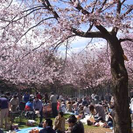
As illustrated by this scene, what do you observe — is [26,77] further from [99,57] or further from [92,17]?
[92,17]

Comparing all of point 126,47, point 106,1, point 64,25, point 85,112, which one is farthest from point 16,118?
point 126,47

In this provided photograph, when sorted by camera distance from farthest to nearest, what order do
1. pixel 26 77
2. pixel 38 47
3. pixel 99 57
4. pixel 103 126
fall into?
pixel 99 57
pixel 26 77
pixel 103 126
pixel 38 47

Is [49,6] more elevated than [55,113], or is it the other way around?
[49,6]

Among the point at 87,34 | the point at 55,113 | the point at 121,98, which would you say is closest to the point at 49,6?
the point at 87,34

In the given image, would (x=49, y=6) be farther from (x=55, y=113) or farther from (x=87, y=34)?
(x=55, y=113)

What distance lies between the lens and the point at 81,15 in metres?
5.34

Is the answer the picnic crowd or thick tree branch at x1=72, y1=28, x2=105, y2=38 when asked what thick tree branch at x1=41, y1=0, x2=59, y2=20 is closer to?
thick tree branch at x1=72, y1=28, x2=105, y2=38

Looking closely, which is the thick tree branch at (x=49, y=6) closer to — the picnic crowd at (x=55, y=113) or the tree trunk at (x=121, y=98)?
the tree trunk at (x=121, y=98)

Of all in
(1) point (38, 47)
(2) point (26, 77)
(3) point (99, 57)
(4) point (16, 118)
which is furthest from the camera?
(3) point (99, 57)

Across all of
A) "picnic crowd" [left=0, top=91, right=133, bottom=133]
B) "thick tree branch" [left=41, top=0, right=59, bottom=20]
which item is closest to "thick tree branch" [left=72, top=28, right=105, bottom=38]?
"thick tree branch" [left=41, top=0, right=59, bottom=20]

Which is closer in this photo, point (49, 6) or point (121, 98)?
point (121, 98)

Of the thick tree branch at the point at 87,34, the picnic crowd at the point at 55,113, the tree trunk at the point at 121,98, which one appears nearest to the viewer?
the tree trunk at the point at 121,98

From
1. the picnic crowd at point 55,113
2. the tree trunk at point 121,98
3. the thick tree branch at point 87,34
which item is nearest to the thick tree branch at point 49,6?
the thick tree branch at point 87,34

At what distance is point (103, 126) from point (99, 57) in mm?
15770
